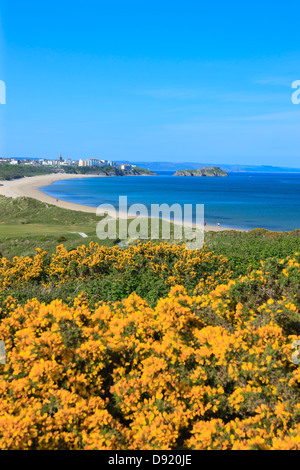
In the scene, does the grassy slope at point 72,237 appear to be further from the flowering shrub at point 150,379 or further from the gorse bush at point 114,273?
the flowering shrub at point 150,379

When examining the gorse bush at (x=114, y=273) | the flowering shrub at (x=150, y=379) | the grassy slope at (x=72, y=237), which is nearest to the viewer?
the flowering shrub at (x=150, y=379)

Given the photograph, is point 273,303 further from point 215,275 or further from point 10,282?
point 10,282

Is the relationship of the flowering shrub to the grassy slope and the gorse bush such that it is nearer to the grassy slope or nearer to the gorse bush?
the gorse bush

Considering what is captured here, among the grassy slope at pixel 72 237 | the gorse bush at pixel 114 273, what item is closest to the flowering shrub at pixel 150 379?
the gorse bush at pixel 114 273

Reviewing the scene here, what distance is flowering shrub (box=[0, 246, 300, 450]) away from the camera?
15.4 feet

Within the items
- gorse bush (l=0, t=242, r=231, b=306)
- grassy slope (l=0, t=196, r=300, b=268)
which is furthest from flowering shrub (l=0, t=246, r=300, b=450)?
grassy slope (l=0, t=196, r=300, b=268)

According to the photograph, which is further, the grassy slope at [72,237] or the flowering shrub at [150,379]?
the grassy slope at [72,237]

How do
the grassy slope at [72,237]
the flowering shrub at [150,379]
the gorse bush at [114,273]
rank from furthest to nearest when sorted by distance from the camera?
1. the grassy slope at [72,237]
2. the gorse bush at [114,273]
3. the flowering shrub at [150,379]

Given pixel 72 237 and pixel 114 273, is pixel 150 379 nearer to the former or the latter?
pixel 114 273

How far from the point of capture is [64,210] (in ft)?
183

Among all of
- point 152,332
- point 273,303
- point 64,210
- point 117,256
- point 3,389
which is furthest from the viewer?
point 64,210

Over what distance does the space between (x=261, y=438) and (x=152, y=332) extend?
7.35ft

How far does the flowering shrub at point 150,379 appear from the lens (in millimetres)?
4688
